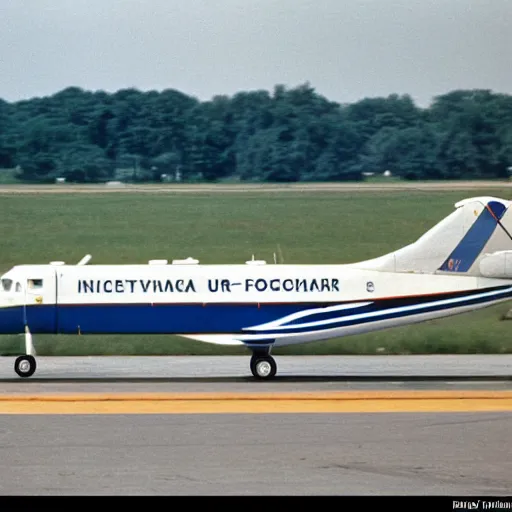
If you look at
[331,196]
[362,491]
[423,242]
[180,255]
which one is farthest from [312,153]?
[362,491]

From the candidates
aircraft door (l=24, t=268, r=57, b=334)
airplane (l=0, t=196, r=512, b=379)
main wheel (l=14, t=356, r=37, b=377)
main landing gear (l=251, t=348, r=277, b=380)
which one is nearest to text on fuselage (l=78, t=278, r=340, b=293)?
airplane (l=0, t=196, r=512, b=379)

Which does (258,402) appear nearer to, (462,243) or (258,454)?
(258,454)

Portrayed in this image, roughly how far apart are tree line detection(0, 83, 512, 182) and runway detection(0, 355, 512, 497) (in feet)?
65.6

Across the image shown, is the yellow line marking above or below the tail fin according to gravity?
below

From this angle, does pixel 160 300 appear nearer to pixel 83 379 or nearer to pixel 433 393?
pixel 83 379

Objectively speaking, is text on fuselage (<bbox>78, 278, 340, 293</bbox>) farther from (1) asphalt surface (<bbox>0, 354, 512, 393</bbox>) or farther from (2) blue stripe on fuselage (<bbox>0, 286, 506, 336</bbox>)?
(1) asphalt surface (<bbox>0, 354, 512, 393</bbox>)

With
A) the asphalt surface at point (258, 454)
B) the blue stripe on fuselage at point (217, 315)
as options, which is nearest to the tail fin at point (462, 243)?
the blue stripe on fuselage at point (217, 315)

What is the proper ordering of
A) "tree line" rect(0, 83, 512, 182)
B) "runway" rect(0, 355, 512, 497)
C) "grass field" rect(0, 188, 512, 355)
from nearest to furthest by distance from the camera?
"runway" rect(0, 355, 512, 497) → "grass field" rect(0, 188, 512, 355) → "tree line" rect(0, 83, 512, 182)

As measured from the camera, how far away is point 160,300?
2027 cm

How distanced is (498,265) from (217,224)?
59.2 feet

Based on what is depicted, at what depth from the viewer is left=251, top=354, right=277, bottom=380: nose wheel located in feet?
65.5

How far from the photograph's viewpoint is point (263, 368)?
20.0 metres

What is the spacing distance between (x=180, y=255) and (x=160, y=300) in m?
13.6

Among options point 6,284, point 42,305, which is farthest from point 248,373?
point 6,284
